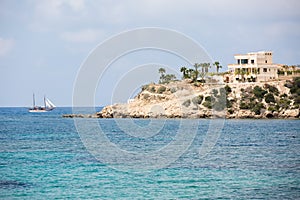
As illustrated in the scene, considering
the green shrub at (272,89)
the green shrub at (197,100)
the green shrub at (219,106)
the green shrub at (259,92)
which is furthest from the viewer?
the green shrub at (197,100)

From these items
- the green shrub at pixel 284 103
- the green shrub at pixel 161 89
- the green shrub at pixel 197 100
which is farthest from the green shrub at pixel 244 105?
the green shrub at pixel 161 89

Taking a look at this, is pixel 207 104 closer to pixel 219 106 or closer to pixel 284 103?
pixel 219 106

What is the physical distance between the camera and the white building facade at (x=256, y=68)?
111500 millimetres

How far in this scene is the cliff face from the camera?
100 m

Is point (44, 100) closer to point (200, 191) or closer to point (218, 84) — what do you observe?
point (218, 84)

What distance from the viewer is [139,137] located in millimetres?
65188

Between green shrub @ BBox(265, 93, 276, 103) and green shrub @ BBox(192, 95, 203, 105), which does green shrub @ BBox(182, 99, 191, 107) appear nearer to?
green shrub @ BBox(192, 95, 203, 105)

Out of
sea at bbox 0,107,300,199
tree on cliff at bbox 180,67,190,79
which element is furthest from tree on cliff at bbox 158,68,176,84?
sea at bbox 0,107,300,199

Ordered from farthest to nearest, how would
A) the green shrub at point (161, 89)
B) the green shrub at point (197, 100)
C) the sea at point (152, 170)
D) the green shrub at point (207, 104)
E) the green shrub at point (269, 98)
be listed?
the green shrub at point (161, 89)
the green shrub at point (197, 100)
the green shrub at point (207, 104)
the green shrub at point (269, 98)
the sea at point (152, 170)

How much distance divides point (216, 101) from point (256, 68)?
12.1 meters

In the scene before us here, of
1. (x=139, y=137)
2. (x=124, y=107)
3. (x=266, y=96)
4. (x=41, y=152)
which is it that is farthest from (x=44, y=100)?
(x=41, y=152)

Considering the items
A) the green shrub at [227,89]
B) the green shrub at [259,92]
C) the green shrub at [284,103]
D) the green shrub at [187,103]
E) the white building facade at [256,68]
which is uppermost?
the white building facade at [256,68]

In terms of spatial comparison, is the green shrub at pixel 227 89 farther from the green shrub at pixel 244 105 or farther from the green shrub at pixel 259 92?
the green shrub at pixel 259 92

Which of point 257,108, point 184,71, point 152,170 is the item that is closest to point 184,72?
point 184,71
